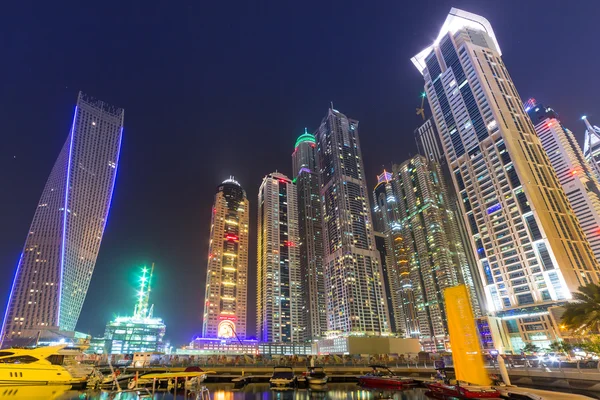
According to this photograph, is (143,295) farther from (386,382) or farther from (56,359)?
(386,382)

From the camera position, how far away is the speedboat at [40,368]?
33062 millimetres

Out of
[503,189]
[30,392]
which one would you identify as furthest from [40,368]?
[503,189]

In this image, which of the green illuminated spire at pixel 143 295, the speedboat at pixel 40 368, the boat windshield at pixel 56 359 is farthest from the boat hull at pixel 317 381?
the green illuminated spire at pixel 143 295

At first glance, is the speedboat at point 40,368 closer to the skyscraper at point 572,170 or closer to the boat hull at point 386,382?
the boat hull at point 386,382

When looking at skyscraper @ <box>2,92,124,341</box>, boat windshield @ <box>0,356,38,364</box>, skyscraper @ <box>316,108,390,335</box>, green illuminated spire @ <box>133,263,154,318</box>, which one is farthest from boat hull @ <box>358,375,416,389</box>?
green illuminated spire @ <box>133,263,154,318</box>

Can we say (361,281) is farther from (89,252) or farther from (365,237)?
(89,252)

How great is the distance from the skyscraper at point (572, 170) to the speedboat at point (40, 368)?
170874mm

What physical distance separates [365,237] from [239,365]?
145015 millimetres

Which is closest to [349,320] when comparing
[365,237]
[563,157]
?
[365,237]

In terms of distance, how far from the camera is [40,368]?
34.9 meters

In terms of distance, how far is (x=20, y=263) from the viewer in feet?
401

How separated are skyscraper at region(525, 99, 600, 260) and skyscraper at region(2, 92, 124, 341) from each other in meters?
205

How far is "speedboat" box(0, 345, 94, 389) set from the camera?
33.1 meters

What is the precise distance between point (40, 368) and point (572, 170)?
662 ft
